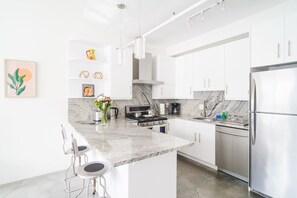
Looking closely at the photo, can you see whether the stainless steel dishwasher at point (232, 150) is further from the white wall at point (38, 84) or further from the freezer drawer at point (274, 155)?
the white wall at point (38, 84)

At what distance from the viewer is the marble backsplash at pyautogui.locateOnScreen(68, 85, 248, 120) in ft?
9.78

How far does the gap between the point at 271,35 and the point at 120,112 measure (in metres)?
2.99

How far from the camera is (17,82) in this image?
2.48m

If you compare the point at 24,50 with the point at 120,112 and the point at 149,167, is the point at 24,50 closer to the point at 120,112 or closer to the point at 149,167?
the point at 120,112

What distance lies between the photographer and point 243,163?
7.94 ft

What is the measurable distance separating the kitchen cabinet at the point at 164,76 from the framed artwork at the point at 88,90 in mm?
1540

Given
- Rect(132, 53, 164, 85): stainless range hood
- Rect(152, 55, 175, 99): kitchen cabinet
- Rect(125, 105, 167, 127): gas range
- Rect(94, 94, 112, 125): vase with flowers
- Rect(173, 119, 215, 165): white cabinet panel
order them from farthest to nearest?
1. Rect(152, 55, 175, 99): kitchen cabinet
2. Rect(132, 53, 164, 85): stainless range hood
3. Rect(125, 105, 167, 127): gas range
4. Rect(173, 119, 215, 165): white cabinet panel
5. Rect(94, 94, 112, 125): vase with flowers

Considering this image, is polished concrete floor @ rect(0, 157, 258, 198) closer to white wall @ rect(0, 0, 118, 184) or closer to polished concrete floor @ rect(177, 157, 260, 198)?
polished concrete floor @ rect(177, 157, 260, 198)

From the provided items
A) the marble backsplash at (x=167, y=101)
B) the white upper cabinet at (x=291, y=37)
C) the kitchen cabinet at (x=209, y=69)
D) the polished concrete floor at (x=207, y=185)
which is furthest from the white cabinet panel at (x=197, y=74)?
the polished concrete floor at (x=207, y=185)

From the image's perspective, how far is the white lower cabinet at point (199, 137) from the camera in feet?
9.42

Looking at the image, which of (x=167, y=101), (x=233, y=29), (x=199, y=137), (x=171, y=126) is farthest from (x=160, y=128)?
(x=233, y=29)

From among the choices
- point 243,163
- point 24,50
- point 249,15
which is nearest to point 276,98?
point 243,163

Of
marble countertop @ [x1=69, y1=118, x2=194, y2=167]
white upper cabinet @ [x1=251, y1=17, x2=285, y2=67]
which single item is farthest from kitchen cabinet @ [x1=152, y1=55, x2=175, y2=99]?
marble countertop @ [x1=69, y1=118, x2=194, y2=167]

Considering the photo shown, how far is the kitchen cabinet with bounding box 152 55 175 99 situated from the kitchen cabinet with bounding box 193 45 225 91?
0.67m
